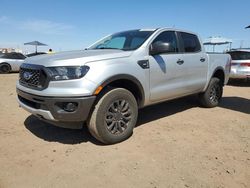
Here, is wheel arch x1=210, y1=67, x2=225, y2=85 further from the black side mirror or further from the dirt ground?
the black side mirror

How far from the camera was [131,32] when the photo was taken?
509 centimetres

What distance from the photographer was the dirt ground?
3.00m

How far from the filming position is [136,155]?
3623 millimetres

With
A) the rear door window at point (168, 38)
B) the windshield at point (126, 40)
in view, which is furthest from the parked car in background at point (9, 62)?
the rear door window at point (168, 38)

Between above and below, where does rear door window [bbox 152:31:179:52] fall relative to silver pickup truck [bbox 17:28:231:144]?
above

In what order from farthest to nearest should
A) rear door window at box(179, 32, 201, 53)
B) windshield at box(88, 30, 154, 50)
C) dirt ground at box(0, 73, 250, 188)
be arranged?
rear door window at box(179, 32, 201, 53) → windshield at box(88, 30, 154, 50) → dirt ground at box(0, 73, 250, 188)

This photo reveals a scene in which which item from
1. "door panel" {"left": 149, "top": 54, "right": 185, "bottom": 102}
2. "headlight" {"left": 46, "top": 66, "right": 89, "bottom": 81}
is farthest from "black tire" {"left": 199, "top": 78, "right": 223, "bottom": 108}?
"headlight" {"left": 46, "top": 66, "right": 89, "bottom": 81}

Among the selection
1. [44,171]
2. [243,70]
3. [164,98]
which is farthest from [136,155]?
[243,70]

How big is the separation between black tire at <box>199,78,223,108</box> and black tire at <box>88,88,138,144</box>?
266 cm

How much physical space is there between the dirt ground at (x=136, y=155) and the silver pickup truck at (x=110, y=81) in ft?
1.33

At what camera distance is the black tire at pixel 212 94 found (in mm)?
6195

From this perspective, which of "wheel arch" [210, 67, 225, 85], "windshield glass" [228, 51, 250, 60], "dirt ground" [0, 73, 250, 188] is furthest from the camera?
"windshield glass" [228, 51, 250, 60]

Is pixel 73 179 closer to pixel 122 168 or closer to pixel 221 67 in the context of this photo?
pixel 122 168

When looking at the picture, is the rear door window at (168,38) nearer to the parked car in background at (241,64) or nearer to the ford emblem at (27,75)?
the ford emblem at (27,75)
